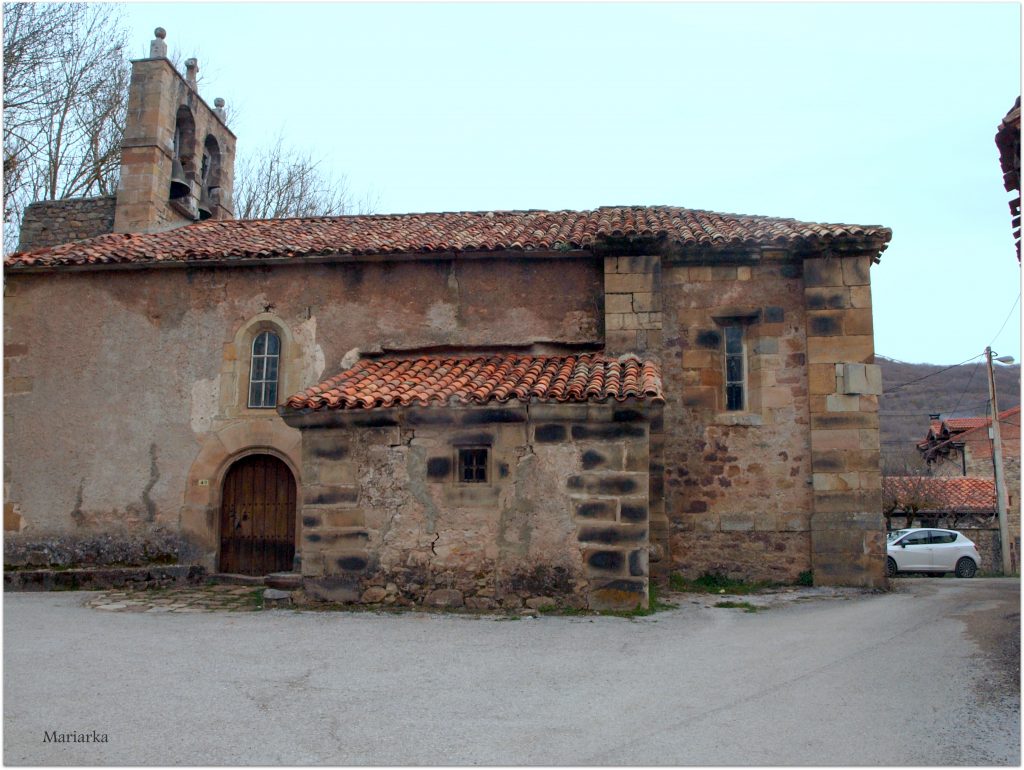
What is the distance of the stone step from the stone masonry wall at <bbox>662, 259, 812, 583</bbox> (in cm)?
494

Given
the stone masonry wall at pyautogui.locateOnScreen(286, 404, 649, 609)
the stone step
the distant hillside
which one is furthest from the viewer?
the distant hillside

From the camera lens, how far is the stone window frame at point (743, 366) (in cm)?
→ 1211

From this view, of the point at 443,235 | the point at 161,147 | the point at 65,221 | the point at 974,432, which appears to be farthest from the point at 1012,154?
the point at 974,432

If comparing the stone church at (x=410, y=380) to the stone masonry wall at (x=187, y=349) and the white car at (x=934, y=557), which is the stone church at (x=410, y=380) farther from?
the white car at (x=934, y=557)

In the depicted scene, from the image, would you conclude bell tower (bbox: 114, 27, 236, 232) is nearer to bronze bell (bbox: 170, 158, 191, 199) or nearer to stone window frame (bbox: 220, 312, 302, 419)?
bronze bell (bbox: 170, 158, 191, 199)

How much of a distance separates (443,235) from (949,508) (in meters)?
22.2

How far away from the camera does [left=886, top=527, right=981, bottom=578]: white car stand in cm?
2069

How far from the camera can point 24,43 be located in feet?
59.1

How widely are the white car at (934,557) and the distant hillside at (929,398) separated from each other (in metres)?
31.3

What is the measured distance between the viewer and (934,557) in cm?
Answer: 2080

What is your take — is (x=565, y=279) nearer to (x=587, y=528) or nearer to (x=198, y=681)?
(x=587, y=528)

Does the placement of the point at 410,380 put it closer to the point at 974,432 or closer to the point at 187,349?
the point at 187,349

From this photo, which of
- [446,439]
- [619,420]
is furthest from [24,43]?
[619,420]

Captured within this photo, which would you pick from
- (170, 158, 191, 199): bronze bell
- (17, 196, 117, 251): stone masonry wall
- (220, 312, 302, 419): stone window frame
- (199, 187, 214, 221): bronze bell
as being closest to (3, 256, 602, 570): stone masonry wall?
(220, 312, 302, 419): stone window frame
